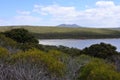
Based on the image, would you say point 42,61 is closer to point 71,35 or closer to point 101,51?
point 101,51

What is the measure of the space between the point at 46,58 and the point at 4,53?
9.19 feet

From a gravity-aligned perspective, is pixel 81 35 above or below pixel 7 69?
below

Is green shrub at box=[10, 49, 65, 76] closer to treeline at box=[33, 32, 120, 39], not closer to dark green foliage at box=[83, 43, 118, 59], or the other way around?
dark green foliage at box=[83, 43, 118, 59]

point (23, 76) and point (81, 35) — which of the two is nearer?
point (23, 76)

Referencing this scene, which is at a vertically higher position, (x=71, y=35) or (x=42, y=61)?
(x=42, y=61)

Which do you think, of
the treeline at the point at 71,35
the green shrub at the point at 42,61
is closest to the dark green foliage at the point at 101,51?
the green shrub at the point at 42,61

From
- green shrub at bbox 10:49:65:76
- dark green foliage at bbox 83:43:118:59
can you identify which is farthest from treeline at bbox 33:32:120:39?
green shrub at bbox 10:49:65:76

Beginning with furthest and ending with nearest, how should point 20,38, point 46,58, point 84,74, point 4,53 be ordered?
point 20,38, point 4,53, point 46,58, point 84,74

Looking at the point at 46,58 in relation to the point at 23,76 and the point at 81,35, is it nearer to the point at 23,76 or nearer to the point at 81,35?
the point at 23,76

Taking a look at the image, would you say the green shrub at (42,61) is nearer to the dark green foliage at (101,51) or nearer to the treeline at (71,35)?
the dark green foliage at (101,51)

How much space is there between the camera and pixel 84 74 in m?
13.0

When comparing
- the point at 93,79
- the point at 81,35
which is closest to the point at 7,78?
the point at 93,79

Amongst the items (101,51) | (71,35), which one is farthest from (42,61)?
(71,35)

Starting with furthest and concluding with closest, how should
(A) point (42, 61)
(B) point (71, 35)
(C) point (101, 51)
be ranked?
(B) point (71, 35)
(C) point (101, 51)
(A) point (42, 61)
